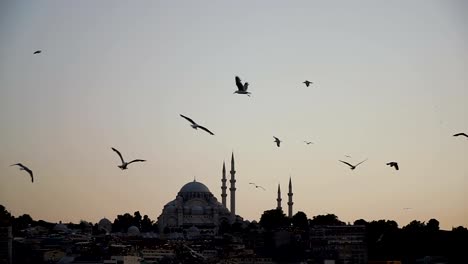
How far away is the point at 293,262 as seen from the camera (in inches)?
4739

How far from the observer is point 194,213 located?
535 ft

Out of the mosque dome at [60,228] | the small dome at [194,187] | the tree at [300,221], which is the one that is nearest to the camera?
the tree at [300,221]

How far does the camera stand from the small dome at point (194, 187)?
540 feet

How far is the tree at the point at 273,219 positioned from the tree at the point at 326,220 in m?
2.34

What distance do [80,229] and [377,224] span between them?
5620cm

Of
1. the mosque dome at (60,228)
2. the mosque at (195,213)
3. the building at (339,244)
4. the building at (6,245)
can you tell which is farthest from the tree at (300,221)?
the building at (6,245)

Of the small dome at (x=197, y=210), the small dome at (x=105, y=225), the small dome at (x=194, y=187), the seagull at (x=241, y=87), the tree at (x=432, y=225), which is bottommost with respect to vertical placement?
the seagull at (x=241, y=87)

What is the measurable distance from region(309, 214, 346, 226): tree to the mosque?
17.7 meters

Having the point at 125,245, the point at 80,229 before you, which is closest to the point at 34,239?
the point at 125,245

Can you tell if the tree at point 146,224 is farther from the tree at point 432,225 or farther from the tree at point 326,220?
the tree at point 432,225

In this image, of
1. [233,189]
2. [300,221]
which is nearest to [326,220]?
[300,221]

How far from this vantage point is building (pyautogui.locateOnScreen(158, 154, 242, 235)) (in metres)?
160

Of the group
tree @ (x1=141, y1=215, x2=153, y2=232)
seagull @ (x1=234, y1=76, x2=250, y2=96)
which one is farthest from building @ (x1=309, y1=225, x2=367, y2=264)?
seagull @ (x1=234, y1=76, x2=250, y2=96)

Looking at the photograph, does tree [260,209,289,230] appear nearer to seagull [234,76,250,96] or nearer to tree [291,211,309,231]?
tree [291,211,309,231]
